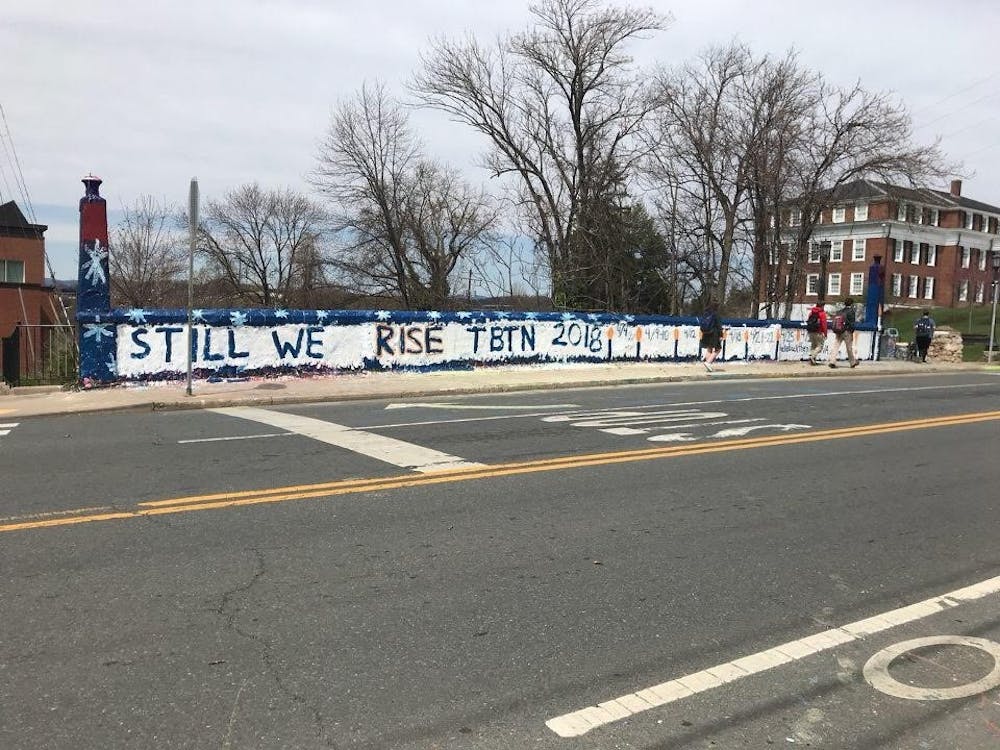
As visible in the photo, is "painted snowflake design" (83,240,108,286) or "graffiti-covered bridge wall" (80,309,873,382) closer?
"painted snowflake design" (83,240,108,286)

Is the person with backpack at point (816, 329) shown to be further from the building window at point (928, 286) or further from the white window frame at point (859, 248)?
the building window at point (928, 286)

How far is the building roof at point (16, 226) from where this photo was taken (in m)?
33.6

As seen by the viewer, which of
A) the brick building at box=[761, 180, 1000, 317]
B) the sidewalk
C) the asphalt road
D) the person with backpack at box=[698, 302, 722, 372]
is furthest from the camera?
the brick building at box=[761, 180, 1000, 317]

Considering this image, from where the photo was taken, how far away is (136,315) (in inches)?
544

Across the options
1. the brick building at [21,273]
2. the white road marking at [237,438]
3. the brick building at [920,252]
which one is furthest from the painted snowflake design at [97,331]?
the brick building at [920,252]

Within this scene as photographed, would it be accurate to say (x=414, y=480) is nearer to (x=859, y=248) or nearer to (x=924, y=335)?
(x=924, y=335)

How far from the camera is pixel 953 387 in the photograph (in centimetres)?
1719

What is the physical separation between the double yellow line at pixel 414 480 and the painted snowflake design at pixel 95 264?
905cm

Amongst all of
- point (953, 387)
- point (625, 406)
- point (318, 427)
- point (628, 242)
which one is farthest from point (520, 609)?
point (628, 242)

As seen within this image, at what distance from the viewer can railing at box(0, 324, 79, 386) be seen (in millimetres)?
13992

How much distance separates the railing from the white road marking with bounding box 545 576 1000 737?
13672mm

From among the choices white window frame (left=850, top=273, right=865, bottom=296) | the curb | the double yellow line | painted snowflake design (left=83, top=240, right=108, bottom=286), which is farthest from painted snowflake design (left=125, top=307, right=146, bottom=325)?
white window frame (left=850, top=273, right=865, bottom=296)

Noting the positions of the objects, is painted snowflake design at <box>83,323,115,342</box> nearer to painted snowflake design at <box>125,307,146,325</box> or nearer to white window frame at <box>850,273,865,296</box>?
painted snowflake design at <box>125,307,146,325</box>

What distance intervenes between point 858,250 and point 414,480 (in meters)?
70.9
